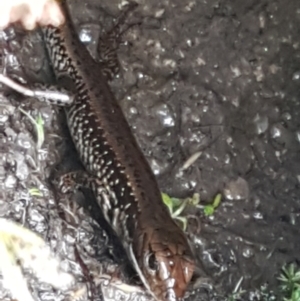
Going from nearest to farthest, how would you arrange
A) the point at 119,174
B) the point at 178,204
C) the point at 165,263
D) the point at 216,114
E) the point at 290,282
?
the point at 165,263
the point at 119,174
the point at 290,282
the point at 178,204
the point at 216,114

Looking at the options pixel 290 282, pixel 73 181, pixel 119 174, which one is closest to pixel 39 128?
pixel 73 181

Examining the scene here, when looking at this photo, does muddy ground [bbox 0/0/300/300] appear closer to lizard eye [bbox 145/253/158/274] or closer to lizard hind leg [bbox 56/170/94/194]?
lizard hind leg [bbox 56/170/94/194]

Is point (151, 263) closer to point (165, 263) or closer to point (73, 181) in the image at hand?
point (165, 263)

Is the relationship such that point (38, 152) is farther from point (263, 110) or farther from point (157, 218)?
point (263, 110)

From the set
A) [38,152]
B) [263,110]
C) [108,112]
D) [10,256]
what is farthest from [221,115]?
[10,256]

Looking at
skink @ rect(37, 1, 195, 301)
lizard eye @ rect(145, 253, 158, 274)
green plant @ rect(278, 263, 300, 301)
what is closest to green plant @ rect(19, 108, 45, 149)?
skink @ rect(37, 1, 195, 301)

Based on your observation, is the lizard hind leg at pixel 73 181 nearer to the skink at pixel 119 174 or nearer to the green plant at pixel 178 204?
the skink at pixel 119 174
